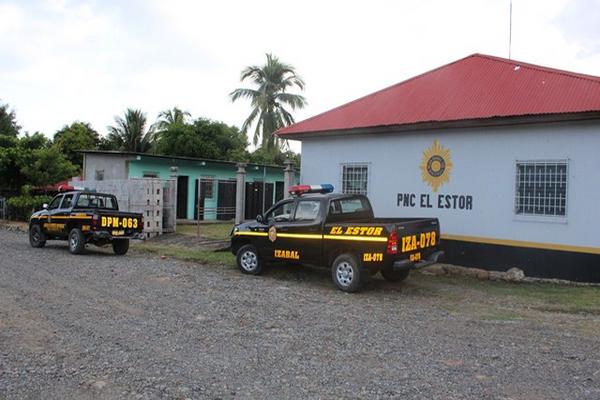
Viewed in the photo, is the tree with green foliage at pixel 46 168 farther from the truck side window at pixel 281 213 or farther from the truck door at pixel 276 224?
the truck door at pixel 276 224

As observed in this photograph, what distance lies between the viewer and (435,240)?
9.90 meters

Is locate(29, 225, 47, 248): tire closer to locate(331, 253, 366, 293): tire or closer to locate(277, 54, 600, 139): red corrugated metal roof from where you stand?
locate(277, 54, 600, 139): red corrugated metal roof

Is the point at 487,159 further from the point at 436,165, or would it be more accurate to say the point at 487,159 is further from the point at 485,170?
the point at 436,165

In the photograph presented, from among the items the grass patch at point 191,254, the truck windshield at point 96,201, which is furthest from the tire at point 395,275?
the truck windshield at point 96,201

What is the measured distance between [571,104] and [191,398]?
30.3 ft

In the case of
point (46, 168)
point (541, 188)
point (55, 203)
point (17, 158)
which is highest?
point (17, 158)

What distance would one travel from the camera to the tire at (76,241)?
13.6 meters

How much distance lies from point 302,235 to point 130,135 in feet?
128

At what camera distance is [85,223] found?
13.5m

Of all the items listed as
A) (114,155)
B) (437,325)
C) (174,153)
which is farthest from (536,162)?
(174,153)

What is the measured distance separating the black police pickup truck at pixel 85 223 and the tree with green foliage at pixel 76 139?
26.1 meters

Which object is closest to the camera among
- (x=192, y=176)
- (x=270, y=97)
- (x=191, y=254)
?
(x=191, y=254)

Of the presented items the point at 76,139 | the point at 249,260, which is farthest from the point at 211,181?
the point at 76,139

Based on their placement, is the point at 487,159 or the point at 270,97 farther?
the point at 270,97
